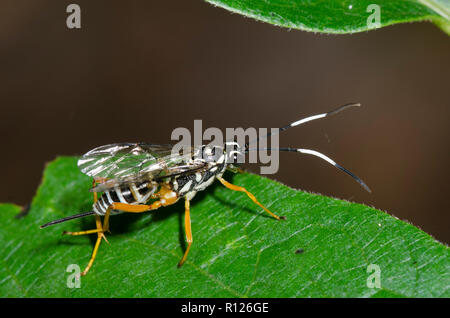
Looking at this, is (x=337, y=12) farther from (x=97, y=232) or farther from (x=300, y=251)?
(x=97, y=232)

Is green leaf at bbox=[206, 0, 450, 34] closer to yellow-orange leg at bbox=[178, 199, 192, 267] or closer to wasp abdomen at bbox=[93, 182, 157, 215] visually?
yellow-orange leg at bbox=[178, 199, 192, 267]

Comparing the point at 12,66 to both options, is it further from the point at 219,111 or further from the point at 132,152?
the point at 132,152

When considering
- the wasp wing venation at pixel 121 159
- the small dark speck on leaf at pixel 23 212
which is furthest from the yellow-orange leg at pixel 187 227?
the small dark speck on leaf at pixel 23 212

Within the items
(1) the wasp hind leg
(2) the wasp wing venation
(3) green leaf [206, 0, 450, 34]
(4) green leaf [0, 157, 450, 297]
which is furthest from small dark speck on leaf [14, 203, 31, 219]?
Result: (3) green leaf [206, 0, 450, 34]

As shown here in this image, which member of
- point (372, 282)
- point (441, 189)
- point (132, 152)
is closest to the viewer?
point (372, 282)

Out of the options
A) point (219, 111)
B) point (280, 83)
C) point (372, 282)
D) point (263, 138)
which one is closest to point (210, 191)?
point (263, 138)

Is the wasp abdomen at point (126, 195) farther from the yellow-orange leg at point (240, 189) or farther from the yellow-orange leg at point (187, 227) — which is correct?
the yellow-orange leg at point (240, 189)
